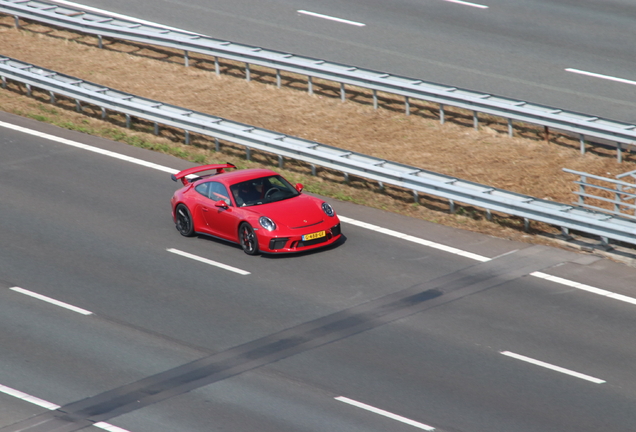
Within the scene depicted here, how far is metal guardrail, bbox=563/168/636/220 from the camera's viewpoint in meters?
16.2

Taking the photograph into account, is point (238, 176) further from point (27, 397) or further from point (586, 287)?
point (27, 397)

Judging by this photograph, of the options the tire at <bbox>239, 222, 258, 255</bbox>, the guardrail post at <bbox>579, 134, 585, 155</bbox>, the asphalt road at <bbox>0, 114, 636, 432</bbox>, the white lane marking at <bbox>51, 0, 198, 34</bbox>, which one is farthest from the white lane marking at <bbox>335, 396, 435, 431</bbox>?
the white lane marking at <bbox>51, 0, 198, 34</bbox>

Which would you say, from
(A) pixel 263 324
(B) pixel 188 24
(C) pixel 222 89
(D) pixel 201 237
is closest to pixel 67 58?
(B) pixel 188 24

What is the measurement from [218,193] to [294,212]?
1.60 m

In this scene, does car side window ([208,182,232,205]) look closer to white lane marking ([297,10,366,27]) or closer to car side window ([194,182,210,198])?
car side window ([194,182,210,198])

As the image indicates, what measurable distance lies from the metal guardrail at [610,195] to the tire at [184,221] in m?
6.75

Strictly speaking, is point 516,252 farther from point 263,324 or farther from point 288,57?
point 288,57

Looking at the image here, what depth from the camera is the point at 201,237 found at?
1733 centimetres

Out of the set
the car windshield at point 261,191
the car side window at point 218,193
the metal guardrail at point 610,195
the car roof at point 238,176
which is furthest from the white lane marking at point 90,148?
the metal guardrail at point 610,195

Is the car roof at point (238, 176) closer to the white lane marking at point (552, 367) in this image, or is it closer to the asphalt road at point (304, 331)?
the asphalt road at point (304, 331)

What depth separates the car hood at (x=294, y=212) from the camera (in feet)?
52.5

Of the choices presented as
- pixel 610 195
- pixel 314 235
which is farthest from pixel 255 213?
pixel 610 195

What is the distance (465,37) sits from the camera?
25922mm

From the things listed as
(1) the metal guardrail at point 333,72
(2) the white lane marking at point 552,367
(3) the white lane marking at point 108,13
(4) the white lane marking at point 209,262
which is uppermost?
(3) the white lane marking at point 108,13
